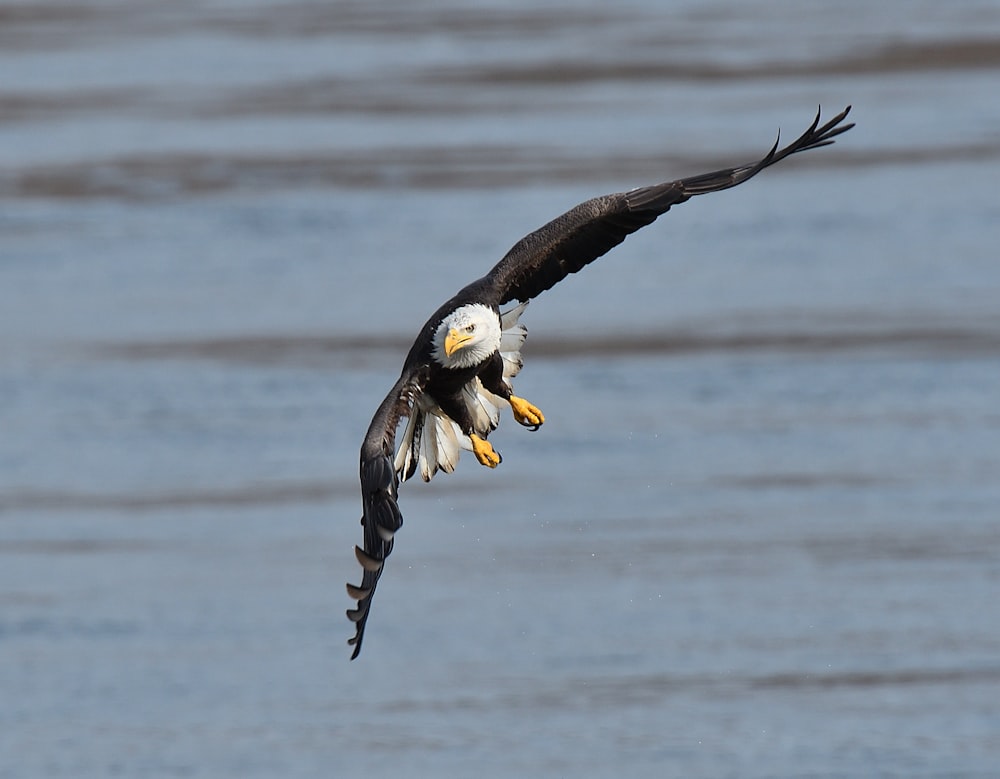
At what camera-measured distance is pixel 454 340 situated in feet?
21.5

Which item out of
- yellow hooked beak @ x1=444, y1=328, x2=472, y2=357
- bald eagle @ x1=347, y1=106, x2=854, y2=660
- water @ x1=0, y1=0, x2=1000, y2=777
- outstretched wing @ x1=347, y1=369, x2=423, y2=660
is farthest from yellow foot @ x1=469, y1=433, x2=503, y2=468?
water @ x1=0, y1=0, x2=1000, y2=777

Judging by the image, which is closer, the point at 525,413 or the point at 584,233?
the point at 584,233

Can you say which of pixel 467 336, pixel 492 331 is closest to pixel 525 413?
pixel 492 331

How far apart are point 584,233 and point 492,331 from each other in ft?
1.34

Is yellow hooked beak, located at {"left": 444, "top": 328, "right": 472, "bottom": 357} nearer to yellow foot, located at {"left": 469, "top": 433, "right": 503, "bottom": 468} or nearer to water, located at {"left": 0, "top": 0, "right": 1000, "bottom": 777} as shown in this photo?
yellow foot, located at {"left": 469, "top": 433, "right": 503, "bottom": 468}

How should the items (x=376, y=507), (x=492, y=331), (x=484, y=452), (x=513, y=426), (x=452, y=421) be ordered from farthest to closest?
(x=513, y=426) < (x=452, y=421) < (x=484, y=452) < (x=492, y=331) < (x=376, y=507)

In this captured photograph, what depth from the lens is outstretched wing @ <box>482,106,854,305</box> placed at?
6.73 metres

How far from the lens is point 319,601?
8.96m

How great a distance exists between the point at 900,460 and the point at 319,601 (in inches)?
107

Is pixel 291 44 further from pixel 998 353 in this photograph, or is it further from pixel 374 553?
pixel 374 553

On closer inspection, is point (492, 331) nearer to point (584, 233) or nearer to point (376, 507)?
point (584, 233)

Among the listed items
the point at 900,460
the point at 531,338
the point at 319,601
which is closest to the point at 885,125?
the point at 531,338

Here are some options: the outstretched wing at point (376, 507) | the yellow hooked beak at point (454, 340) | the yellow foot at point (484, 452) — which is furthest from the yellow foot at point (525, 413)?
the outstretched wing at point (376, 507)

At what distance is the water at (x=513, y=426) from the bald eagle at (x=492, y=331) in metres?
1.18
